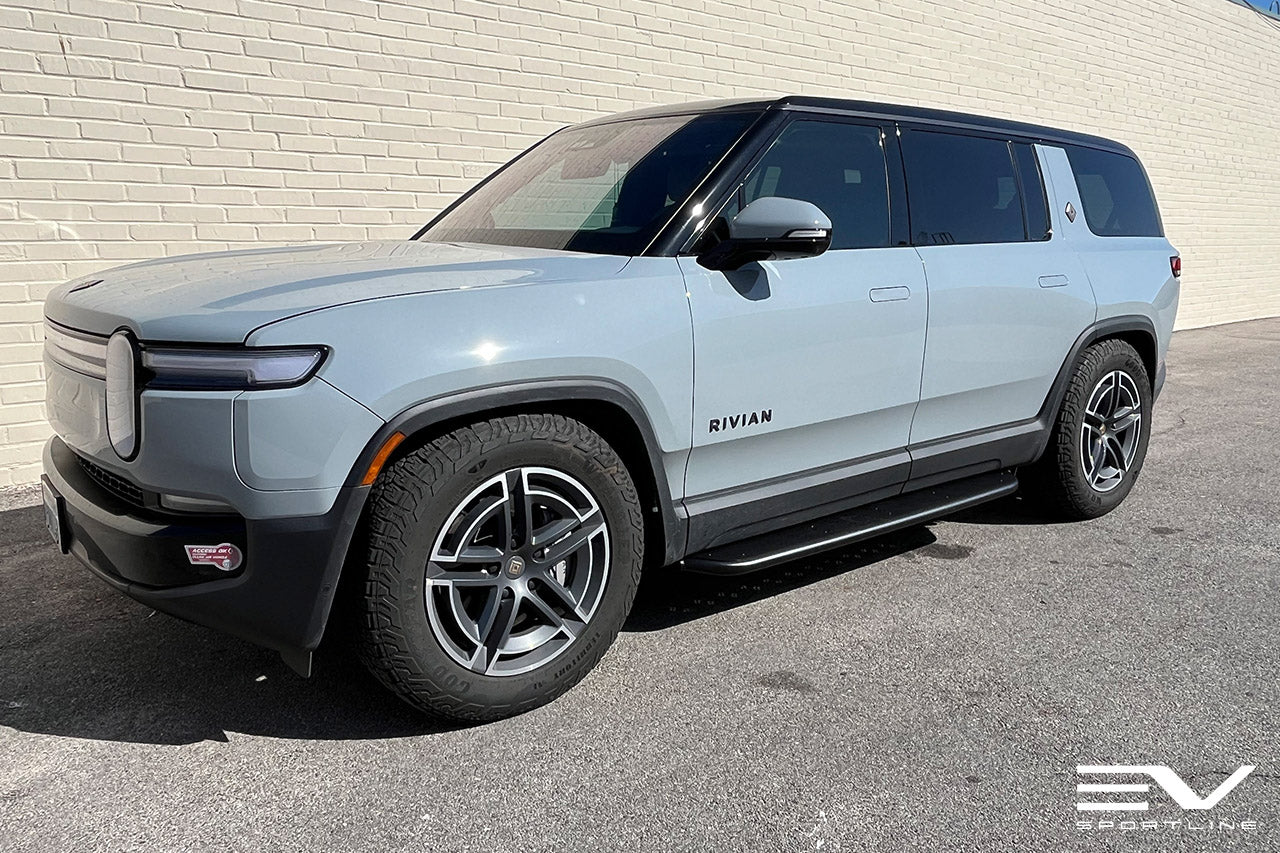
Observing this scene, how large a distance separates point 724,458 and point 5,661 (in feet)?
8.10

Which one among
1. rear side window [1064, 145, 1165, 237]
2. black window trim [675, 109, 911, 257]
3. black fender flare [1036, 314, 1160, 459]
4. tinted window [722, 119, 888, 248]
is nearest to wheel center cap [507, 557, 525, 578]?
black window trim [675, 109, 911, 257]

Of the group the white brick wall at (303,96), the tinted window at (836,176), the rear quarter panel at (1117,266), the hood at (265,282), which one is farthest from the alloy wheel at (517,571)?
the white brick wall at (303,96)

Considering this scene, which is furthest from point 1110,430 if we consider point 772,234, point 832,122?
point 772,234

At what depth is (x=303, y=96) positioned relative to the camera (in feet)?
19.2

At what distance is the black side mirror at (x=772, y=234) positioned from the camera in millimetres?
Answer: 3080

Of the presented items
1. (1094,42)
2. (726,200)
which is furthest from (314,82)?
(1094,42)

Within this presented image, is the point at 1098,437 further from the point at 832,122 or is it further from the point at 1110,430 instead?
the point at 832,122

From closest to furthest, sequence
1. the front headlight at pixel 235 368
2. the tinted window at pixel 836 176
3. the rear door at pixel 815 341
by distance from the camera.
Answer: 1. the front headlight at pixel 235 368
2. the rear door at pixel 815 341
3. the tinted window at pixel 836 176

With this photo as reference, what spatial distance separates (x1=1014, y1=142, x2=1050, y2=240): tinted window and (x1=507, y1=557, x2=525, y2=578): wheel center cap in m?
2.88

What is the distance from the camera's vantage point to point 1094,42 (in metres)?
12.5

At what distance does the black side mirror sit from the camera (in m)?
3.08

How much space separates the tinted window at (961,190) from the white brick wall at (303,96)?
3.48 m

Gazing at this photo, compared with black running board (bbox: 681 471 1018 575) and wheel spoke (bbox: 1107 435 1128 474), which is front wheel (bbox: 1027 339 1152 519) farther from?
black running board (bbox: 681 471 1018 575)

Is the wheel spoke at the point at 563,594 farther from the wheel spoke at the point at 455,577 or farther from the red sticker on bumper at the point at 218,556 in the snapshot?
the red sticker on bumper at the point at 218,556
